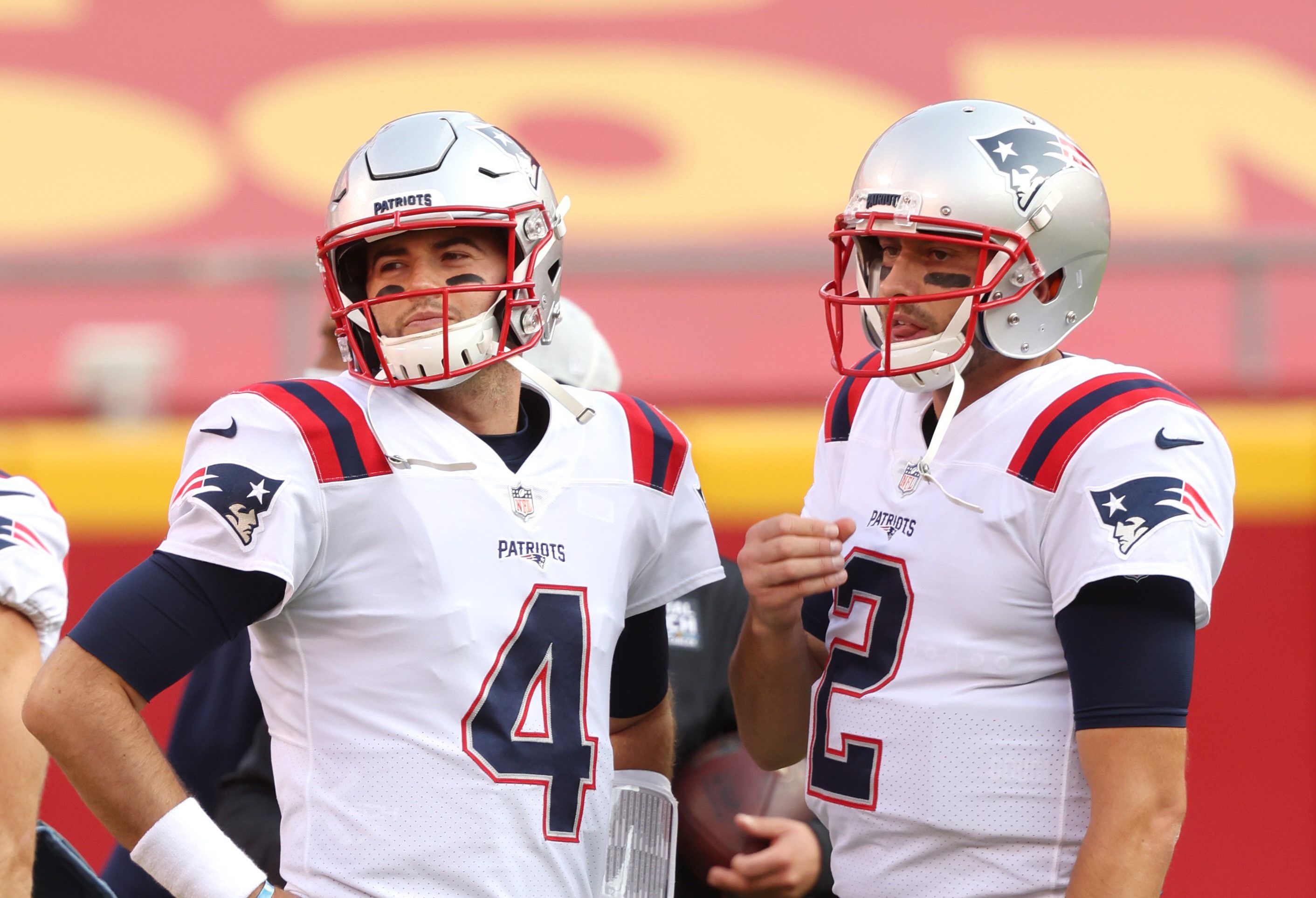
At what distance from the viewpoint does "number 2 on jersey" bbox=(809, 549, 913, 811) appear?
2.29m

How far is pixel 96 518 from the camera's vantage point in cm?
441

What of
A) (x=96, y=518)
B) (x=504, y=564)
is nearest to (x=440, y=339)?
(x=504, y=564)

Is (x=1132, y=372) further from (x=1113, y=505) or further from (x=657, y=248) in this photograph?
(x=657, y=248)

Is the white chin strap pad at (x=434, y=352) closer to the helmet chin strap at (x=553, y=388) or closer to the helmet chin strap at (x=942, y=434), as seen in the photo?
the helmet chin strap at (x=553, y=388)

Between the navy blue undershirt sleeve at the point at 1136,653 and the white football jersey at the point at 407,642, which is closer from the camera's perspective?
the navy blue undershirt sleeve at the point at 1136,653

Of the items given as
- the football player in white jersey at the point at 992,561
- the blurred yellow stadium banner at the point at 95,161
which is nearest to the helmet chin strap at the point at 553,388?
the football player in white jersey at the point at 992,561

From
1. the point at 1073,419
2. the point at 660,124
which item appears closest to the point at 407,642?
the point at 1073,419

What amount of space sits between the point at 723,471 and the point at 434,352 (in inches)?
86.8

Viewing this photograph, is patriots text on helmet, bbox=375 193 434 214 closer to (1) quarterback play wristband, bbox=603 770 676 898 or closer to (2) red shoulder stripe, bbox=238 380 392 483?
(2) red shoulder stripe, bbox=238 380 392 483

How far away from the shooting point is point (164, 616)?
6.84 ft

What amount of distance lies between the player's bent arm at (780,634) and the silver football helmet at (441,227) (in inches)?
18.6

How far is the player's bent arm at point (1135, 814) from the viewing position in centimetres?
201

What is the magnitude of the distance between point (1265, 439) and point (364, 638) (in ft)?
9.65

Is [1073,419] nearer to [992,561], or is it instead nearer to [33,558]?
[992,561]
